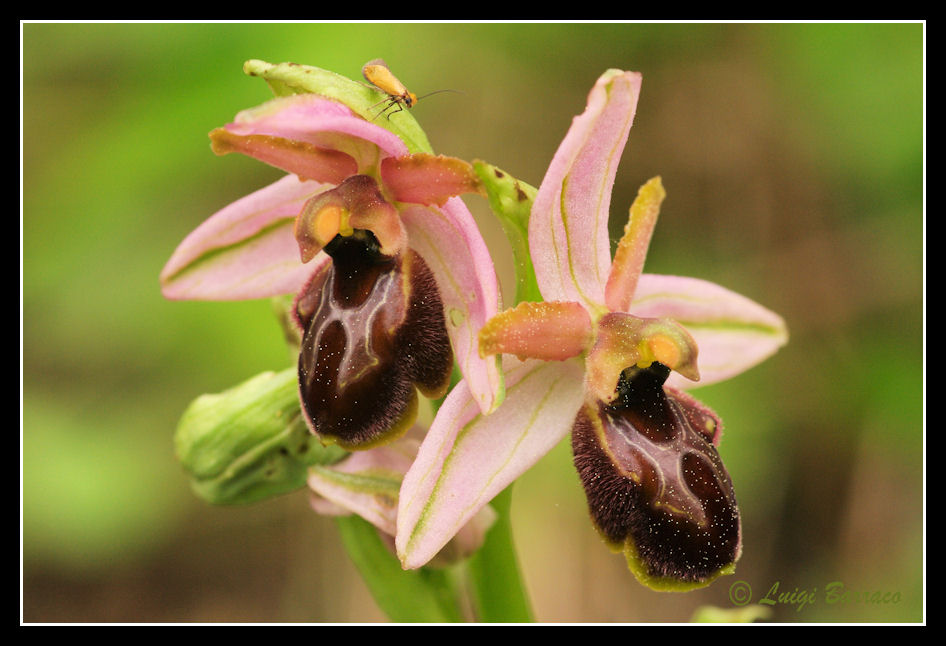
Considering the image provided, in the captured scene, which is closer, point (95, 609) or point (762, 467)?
point (762, 467)

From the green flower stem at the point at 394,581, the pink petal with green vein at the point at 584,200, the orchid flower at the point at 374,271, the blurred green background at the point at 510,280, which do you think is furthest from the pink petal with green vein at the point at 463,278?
the blurred green background at the point at 510,280

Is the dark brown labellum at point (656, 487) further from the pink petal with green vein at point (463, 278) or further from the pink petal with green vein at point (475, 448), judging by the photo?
the pink petal with green vein at point (463, 278)

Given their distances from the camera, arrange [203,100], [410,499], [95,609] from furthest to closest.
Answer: [95,609] < [203,100] < [410,499]

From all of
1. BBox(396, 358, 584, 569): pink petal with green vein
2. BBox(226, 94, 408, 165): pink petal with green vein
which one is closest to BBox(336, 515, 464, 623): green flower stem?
BBox(396, 358, 584, 569): pink petal with green vein

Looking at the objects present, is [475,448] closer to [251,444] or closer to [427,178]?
[427,178]

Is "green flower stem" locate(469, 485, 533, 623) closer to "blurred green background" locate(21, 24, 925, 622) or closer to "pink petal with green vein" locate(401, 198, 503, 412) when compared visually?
"pink petal with green vein" locate(401, 198, 503, 412)
